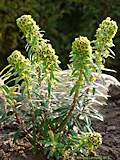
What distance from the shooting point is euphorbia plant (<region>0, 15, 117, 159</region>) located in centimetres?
286

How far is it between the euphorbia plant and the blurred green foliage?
9.32 ft

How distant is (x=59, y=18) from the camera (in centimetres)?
623

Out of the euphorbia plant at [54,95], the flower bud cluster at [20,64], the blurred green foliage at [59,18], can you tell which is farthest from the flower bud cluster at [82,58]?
the blurred green foliage at [59,18]

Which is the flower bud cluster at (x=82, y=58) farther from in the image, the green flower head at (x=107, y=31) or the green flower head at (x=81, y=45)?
the green flower head at (x=107, y=31)

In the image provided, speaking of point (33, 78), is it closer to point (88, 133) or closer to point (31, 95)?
point (31, 95)

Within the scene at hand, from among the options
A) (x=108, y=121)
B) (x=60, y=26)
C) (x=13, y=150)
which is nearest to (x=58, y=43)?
(x=60, y=26)

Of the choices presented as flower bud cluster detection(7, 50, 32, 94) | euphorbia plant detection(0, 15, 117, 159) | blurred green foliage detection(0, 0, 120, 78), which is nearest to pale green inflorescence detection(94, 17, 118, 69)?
euphorbia plant detection(0, 15, 117, 159)

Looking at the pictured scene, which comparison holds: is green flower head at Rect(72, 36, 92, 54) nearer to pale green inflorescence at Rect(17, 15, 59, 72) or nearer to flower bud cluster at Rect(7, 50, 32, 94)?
pale green inflorescence at Rect(17, 15, 59, 72)

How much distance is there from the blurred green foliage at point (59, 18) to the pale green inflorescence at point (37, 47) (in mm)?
3034

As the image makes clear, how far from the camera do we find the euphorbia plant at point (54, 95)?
2859mm

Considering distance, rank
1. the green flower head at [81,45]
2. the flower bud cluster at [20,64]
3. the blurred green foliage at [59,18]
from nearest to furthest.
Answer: the green flower head at [81,45] → the flower bud cluster at [20,64] → the blurred green foliage at [59,18]

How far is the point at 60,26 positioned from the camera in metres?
6.29

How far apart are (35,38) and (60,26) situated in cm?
340

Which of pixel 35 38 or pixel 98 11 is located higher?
pixel 98 11
